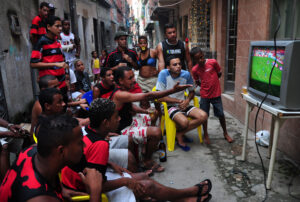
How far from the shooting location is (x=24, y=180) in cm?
133

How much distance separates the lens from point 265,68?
2.91 metres

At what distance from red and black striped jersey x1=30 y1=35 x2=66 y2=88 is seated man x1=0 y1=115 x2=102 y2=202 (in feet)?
7.66

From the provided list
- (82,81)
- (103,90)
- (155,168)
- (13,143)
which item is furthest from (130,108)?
(82,81)

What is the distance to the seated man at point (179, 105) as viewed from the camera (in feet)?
12.8

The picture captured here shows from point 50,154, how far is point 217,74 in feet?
11.3

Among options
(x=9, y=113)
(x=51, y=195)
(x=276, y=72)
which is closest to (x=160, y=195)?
(x=51, y=195)

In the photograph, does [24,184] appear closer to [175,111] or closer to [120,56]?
[175,111]

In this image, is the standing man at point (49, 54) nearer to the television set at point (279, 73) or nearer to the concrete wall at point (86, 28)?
the television set at point (279, 73)

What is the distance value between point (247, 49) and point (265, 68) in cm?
189

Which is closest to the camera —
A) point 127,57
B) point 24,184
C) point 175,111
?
point 24,184

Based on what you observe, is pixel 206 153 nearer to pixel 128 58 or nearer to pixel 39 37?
pixel 128 58

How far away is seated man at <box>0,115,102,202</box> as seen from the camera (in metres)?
1.30

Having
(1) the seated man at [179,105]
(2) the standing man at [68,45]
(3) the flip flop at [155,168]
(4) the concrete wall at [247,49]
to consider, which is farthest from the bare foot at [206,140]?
(2) the standing man at [68,45]

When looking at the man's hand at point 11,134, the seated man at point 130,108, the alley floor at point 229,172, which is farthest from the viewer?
the seated man at point 130,108
